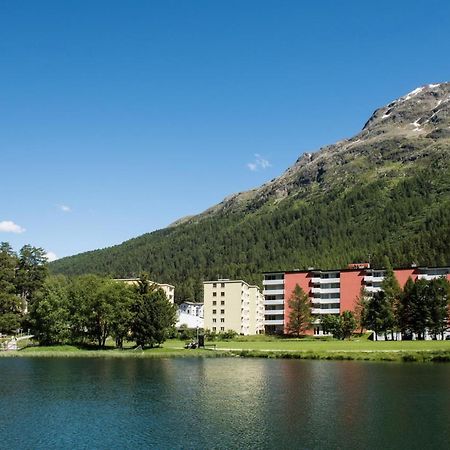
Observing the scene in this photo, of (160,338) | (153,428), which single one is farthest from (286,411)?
(160,338)

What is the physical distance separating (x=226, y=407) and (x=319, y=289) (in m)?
124

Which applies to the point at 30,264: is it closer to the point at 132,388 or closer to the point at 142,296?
the point at 142,296

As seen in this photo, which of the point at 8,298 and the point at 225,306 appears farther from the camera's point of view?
the point at 225,306

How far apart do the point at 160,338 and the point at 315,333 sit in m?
64.3

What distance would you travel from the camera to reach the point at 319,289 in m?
168

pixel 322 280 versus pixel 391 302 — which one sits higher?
pixel 322 280

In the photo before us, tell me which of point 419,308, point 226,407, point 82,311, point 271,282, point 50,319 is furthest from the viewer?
point 271,282

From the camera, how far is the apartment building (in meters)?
164

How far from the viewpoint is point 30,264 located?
149 meters

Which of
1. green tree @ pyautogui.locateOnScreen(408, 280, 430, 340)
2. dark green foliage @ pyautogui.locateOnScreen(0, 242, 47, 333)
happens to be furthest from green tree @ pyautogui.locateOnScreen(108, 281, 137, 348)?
green tree @ pyautogui.locateOnScreen(408, 280, 430, 340)

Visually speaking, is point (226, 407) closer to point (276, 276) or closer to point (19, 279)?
point (19, 279)

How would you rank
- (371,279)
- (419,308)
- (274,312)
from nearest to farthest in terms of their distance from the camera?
(419,308), (371,279), (274,312)

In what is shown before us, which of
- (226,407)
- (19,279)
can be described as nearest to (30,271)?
(19,279)

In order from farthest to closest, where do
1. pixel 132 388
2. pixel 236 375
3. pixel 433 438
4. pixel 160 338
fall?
pixel 160 338
pixel 236 375
pixel 132 388
pixel 433 438
